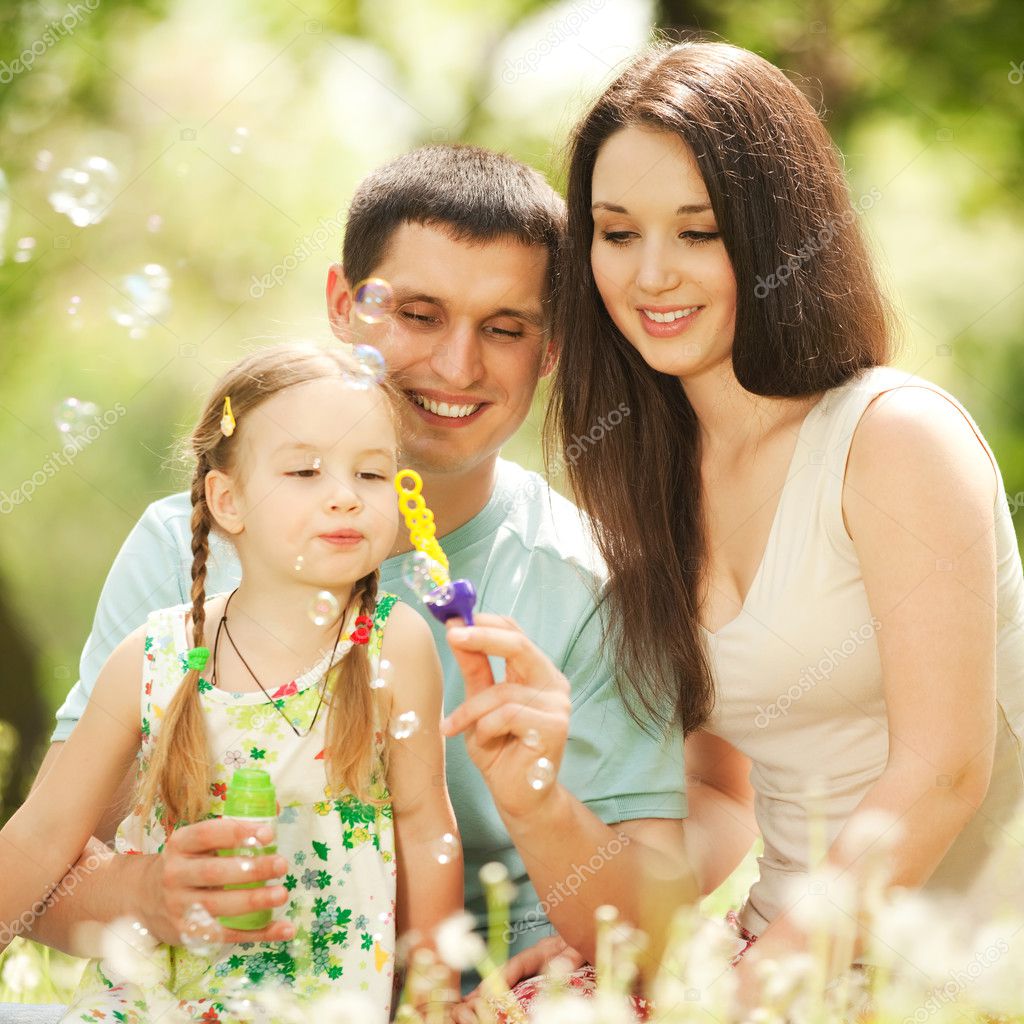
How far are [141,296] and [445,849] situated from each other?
1.28 metres

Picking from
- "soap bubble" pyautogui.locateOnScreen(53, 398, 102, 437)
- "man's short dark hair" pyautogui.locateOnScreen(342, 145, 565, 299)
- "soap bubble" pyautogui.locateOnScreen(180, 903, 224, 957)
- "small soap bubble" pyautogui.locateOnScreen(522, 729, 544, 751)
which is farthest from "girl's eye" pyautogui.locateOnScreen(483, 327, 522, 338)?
"soap bubble" pyautogui.locateOnScreen(180, 903, 224, 957)

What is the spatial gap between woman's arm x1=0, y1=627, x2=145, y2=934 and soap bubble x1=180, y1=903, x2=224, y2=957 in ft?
1.01

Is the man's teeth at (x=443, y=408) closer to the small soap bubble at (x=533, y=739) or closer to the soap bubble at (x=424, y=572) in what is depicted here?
the soap bubble at (x=424, y=572)

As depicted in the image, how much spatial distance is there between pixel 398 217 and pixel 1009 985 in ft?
5.44

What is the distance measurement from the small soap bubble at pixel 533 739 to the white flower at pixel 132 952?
1.99 feet

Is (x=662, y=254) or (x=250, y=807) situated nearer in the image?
(x=250, y=807)

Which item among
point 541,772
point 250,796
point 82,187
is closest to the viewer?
point 250,796

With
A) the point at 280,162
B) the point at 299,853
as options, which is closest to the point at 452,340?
the point at 299,853

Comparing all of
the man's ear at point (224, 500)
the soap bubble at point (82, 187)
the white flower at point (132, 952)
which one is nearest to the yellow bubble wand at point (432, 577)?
the man's ear at point (224, 500)

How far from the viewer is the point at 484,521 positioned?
2.64m

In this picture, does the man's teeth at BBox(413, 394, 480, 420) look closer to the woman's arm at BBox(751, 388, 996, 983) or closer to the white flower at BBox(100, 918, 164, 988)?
the woman's arm at BBox(751, 388, 996, 983)

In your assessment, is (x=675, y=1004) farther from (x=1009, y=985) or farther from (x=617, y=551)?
(x=617, y=551)

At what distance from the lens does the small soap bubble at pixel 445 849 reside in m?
2.09

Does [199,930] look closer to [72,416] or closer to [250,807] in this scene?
[250,807]
